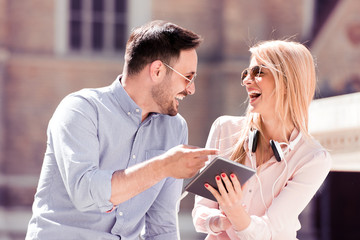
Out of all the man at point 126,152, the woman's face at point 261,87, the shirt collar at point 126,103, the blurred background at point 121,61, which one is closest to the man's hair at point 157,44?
the man at point 126,152

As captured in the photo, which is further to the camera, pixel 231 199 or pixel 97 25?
pixel 97 25

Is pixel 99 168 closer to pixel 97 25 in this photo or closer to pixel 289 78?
pixel 289 78

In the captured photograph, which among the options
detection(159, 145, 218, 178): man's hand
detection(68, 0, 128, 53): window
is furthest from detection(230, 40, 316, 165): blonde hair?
detection(68, 0, 128, 53): window

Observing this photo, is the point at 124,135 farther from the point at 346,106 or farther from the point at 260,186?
the point at 346,106

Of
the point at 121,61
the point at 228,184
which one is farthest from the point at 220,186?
the point at 121,61

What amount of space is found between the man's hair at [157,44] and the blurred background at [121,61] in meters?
7.45

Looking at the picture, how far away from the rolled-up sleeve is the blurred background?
7.74 meters

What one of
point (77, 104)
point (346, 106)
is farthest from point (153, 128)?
point (346, 106)

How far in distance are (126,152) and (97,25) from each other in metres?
8.44

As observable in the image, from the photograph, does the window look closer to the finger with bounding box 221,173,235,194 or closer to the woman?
the woman

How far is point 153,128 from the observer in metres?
2.75

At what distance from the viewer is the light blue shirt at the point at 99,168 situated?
7.54 ft

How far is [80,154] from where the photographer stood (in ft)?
7.62

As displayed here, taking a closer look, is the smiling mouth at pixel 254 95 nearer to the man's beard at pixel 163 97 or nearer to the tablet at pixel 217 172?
the man's beard at pixel 163 97
